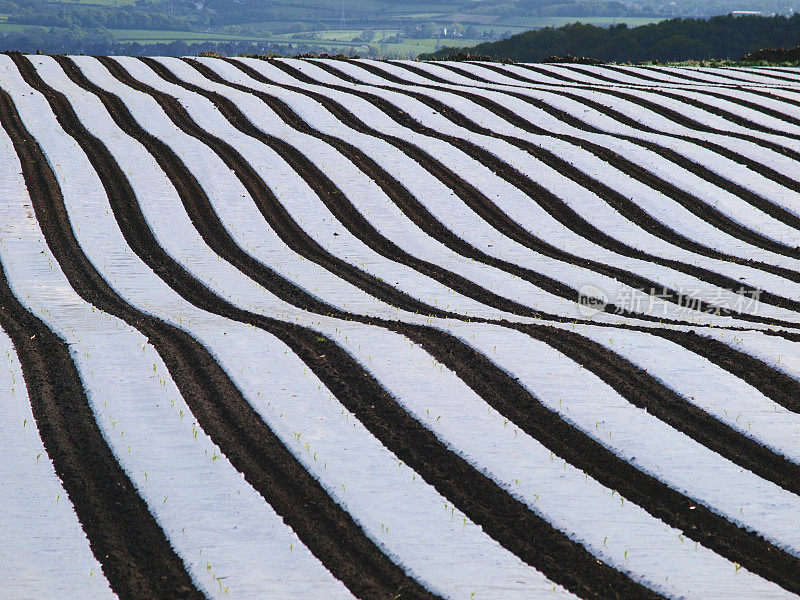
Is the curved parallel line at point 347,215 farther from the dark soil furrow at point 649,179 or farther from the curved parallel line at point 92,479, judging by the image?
the curved parallel line at point 92,479

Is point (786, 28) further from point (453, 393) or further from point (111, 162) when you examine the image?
point (453, 393)

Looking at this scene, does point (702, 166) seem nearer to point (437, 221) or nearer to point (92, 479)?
point (437, 221)

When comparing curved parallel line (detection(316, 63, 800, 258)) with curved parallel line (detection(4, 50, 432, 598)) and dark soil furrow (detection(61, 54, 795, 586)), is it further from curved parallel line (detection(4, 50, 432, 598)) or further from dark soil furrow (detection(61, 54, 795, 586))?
curved parallel line (detection(4, 50, 432, 598))

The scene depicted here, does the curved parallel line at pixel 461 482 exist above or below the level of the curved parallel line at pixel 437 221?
below

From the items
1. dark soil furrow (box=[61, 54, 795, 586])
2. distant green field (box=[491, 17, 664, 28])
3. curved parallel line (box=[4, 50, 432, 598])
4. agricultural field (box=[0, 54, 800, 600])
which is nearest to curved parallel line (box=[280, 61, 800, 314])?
agricultural field (box=[0, 54, 800, 600])

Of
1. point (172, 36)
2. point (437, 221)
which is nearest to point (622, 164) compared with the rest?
point (437, 221)

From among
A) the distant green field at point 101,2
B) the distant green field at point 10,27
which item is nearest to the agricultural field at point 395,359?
→ the distant green field at point 10,27

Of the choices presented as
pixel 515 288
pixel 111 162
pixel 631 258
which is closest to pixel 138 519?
pixel 515 288
